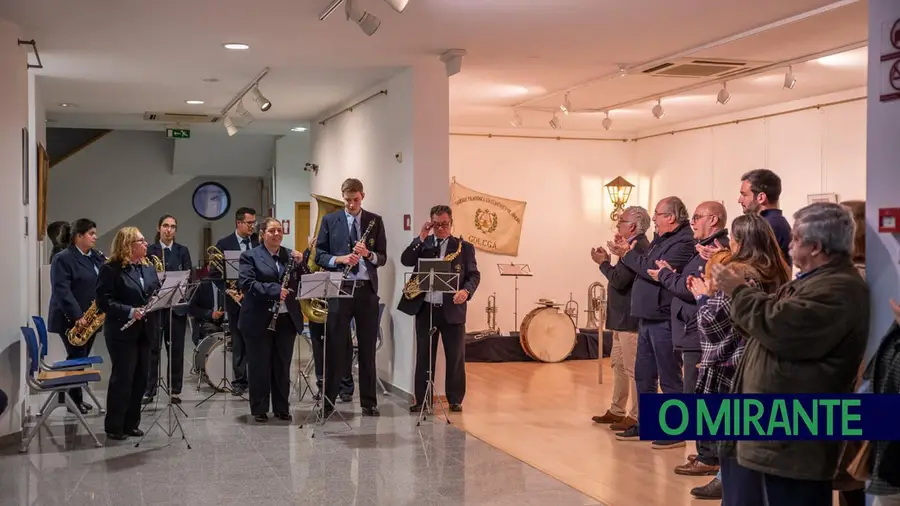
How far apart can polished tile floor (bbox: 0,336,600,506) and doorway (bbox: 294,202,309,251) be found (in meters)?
7.65

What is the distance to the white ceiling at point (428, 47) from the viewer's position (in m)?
6.19

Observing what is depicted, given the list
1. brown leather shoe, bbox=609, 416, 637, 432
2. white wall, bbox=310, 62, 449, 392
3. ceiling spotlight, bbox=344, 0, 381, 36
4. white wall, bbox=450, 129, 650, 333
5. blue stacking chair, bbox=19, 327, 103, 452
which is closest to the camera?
ceiling spotlight, bbox=344, 0, 381, 36

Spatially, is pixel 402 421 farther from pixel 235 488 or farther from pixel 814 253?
pixel 814 253

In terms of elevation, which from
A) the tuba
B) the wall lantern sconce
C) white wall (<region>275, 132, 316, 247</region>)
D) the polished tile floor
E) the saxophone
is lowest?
the polished tile floor

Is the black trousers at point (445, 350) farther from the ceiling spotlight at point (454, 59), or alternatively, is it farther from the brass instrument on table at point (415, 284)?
the ceiling spotlight at point (454, 59)

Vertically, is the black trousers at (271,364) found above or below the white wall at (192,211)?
below

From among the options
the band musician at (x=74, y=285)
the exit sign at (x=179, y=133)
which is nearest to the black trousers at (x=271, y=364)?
the band musician at (x=74, y=285)

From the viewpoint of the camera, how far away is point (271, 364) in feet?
23.4

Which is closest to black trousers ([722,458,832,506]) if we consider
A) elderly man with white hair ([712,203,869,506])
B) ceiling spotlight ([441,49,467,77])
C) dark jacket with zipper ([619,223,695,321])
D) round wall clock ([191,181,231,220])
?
elderly man with white hair ([712,203,869,506])

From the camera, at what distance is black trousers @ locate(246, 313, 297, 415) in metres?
6.99

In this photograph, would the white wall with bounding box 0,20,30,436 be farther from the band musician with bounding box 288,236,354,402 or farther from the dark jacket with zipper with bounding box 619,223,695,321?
the dark jacket with zipper with bounding box 619,223,695,321

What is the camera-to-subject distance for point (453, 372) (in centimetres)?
746

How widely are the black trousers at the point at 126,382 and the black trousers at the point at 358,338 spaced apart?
1.39 m

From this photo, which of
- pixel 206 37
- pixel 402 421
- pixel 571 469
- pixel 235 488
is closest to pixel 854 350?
pixel 571 469
